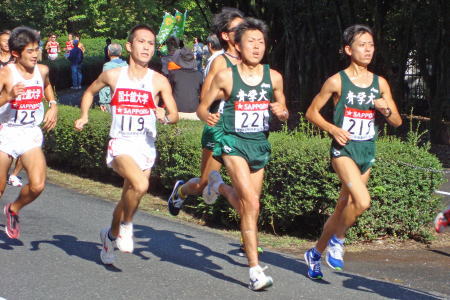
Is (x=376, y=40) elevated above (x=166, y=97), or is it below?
above

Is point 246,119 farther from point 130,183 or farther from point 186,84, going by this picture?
point 186,84

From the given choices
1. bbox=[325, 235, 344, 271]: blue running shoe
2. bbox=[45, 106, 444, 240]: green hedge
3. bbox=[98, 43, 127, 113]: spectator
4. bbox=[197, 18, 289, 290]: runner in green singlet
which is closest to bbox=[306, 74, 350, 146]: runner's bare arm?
bbox=[197, 18, 289, 290]: runner in green singlet

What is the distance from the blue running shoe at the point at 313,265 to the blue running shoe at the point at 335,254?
23 cm

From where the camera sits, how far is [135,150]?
742 cm

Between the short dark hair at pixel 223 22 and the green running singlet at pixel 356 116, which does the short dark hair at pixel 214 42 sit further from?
the green running singlet at pixel 356 116

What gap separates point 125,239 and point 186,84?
8.15 m

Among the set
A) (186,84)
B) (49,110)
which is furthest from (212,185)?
(186,84)

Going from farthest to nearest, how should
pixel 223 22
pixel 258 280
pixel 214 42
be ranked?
pixel 214 42 → pixel 223 22 → pixel 258 280

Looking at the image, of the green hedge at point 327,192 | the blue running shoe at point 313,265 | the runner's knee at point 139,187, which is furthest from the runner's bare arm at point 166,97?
the green hedge at point 327,192

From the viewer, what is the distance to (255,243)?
6.98 m

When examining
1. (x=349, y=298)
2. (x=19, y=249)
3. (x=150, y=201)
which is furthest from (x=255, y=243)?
(x=150, y=201)

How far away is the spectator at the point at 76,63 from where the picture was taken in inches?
1243

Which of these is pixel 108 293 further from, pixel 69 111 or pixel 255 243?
pixel 69 111

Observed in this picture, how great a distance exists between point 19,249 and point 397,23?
569 inches
